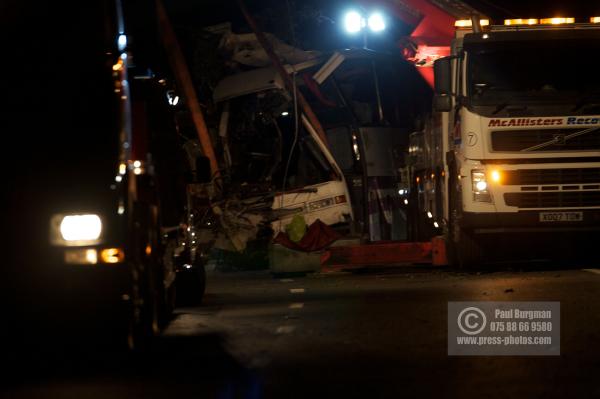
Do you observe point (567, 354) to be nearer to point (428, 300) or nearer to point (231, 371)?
point (231, 371)

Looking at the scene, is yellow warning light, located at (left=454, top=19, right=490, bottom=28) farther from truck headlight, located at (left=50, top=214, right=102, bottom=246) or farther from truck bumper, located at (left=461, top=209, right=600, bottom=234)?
truck headlight, located at (left=50, top=214, right=102, bottom=246)

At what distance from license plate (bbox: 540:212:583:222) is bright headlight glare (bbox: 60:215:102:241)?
8.97 m

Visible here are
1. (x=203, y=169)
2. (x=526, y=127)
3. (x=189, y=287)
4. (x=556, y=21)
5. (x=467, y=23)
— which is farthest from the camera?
(x=467, y=23)

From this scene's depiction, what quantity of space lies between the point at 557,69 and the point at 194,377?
8899 millimetres

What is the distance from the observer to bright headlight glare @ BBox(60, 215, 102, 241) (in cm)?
743

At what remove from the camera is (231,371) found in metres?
8.08

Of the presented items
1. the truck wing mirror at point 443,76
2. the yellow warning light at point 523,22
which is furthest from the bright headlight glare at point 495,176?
the yellow warning light at point 523,22

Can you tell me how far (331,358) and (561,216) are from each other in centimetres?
754

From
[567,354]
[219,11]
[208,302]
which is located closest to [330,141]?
[219,11]

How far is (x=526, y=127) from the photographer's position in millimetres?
14867

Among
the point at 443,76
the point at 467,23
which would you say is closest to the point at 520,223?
the point at 443,76

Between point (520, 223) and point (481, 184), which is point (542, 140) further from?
point (520, 223)

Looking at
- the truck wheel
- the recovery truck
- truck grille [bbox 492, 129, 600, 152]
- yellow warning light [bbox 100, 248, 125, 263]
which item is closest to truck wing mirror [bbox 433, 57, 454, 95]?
the recovery truck

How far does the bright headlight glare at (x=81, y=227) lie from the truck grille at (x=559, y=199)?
8.76 metres
